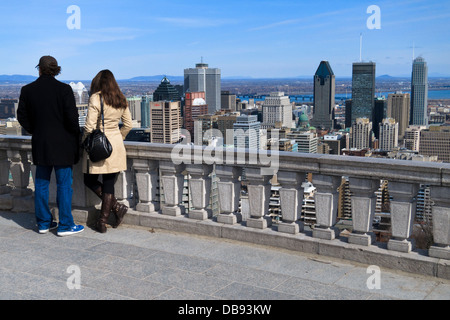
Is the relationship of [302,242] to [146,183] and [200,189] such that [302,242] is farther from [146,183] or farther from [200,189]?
[146,183]

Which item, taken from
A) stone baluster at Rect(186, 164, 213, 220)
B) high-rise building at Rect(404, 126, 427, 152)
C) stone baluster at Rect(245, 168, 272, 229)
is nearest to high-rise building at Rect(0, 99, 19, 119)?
stone baluster at Rect(186, 164, 213, 220)

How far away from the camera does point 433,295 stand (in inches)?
170

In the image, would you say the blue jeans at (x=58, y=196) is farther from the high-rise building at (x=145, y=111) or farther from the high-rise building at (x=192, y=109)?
the high-rise building at (x=192, y=109)

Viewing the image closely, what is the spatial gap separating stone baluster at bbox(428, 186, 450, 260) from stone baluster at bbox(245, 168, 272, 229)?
64.1 inches

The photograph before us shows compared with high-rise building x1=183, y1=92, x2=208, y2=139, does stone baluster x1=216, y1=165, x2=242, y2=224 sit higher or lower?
higher

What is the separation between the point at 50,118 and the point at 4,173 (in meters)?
2.11

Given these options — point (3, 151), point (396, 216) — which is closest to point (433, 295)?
point (396, 216)

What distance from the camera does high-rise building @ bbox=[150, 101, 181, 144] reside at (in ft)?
398

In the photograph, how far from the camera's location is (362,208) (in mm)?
5078

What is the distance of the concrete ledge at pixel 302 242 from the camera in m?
4.73

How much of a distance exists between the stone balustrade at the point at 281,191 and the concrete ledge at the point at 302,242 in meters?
0.01

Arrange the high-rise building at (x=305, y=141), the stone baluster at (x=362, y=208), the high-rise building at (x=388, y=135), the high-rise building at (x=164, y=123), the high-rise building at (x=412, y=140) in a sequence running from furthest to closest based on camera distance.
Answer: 1. the high-rise building at (x=388, y=135)
2. the high-rise building at (x=412, y=140)
3. the high-rise building at (x=305, y=141)
4. the high-rise building at (x=164, y=123)
5. the stone baluster at (x=362, y=208)

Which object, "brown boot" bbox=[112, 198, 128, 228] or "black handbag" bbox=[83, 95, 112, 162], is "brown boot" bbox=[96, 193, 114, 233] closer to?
"brown boot" bbox=[112, 198, 128, 228]

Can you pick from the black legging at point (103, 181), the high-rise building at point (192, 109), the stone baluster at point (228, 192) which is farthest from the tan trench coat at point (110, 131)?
the high-rise building at point (192, 109)
